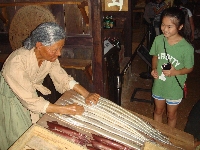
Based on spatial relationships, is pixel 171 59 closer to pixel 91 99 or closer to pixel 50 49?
pixel 91 99

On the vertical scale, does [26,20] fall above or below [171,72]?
above

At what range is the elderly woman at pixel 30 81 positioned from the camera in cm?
258

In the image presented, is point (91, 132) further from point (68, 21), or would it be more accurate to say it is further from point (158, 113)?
point (68, 21)

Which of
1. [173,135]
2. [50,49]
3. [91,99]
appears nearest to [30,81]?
[50,49]

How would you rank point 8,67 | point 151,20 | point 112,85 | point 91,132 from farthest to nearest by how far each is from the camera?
1. point 151,20
2. point 112,85
3. point 8,67
4. point 91,132

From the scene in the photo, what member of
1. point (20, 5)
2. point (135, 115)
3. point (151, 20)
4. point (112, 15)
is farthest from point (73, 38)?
point (151, 20)

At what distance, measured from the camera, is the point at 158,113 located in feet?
13.8

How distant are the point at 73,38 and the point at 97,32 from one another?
58 centimetres

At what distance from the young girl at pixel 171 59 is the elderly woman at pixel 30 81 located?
1446 mm

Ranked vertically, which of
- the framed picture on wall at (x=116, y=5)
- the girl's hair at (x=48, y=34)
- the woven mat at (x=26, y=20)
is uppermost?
the framed picture on wall at (x=116, y=5)

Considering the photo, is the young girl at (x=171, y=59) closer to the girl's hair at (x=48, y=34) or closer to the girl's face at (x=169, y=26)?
the girl's face at (x=169, y=26)

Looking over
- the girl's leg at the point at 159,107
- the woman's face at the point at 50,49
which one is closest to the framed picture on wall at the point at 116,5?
the girl's leg at the point at 159,107

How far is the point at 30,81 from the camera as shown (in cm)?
291

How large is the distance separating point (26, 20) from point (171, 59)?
3.05 meters
